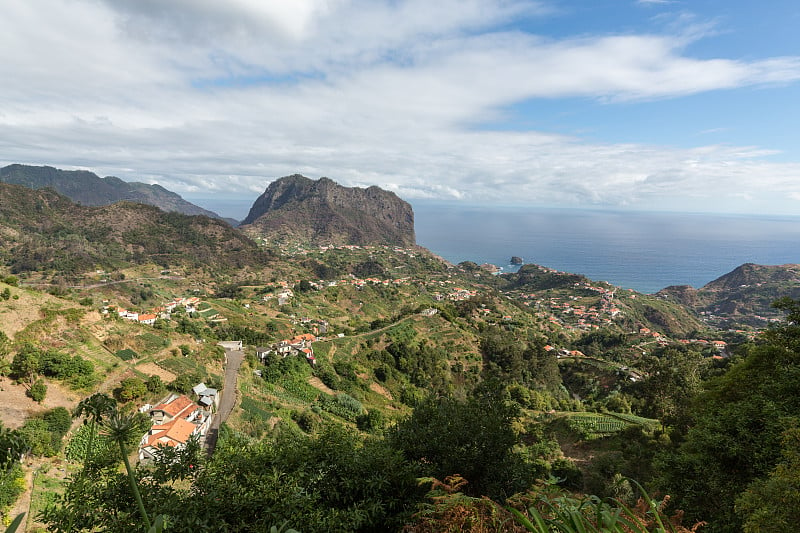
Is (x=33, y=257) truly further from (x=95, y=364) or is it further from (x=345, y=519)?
(x=345, y=519)

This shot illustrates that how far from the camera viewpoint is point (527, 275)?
121 m

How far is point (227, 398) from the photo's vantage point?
2194cm

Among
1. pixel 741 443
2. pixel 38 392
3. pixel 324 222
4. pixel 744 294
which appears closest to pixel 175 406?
pixel 38 392

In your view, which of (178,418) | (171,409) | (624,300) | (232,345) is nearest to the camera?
(178,418)

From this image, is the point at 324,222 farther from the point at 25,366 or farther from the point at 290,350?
the point at 25,366

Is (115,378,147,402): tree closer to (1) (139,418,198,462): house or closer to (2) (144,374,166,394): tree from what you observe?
(2) (144,374,166,394): tree

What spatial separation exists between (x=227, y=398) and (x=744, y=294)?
130380 millimetres

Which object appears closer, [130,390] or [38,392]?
[38,392]

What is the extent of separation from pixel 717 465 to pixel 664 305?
3888 inches

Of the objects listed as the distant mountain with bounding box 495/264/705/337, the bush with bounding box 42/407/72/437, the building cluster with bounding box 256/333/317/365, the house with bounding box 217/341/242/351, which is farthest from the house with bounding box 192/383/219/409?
the distant mountain with bounding box 495/264/705/337

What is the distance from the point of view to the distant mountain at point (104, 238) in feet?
259

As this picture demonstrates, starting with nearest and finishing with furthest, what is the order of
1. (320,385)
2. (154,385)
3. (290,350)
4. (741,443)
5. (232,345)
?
(741,443)
(154,385)
(320,385)
(290,350)
(232,345)

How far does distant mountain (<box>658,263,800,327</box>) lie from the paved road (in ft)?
347

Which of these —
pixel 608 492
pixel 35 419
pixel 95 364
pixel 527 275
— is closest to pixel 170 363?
pixel 95 364
